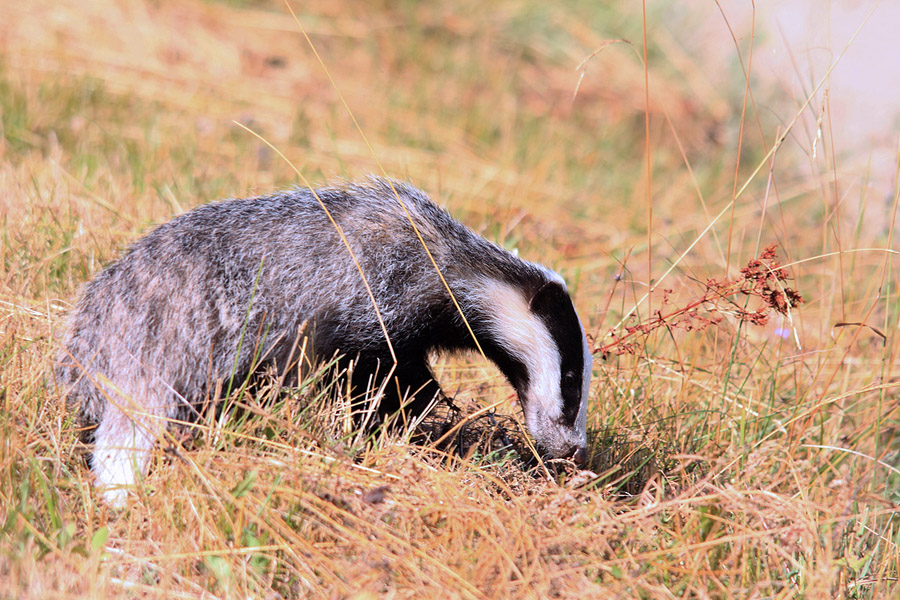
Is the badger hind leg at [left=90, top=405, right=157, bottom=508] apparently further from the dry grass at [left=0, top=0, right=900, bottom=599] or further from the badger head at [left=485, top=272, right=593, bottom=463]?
the badger head at [left=485, top=272, right=593, bottom=463]

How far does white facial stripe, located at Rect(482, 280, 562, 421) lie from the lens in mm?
3760

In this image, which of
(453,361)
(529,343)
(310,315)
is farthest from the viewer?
(453,361)

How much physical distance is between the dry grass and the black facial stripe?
328 millimetres

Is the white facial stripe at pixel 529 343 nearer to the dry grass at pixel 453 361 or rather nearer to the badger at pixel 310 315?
the badger at pixel 310 315

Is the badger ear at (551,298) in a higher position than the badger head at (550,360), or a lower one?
higher

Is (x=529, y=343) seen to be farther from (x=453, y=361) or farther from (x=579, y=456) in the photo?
(x=453, y=361)

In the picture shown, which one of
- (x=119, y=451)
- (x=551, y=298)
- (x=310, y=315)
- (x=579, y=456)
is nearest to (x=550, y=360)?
(x=551, y=298)

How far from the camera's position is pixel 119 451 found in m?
3.36

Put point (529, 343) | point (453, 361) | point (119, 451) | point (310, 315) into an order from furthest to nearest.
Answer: point (453, 361) < point (529, 343) < point (310, 315) < point (119, 451)

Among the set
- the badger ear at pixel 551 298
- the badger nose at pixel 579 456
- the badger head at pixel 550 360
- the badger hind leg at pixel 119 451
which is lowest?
the badger hind leg at pixel 119 451

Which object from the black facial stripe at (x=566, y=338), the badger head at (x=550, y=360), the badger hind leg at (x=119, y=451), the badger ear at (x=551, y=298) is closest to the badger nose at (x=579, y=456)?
the badger head at (x=550, y=360)

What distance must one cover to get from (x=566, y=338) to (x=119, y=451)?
1812 millimetres

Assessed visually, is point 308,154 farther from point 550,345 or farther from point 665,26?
point 665,26

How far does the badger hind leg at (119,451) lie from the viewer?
10.6 ft
